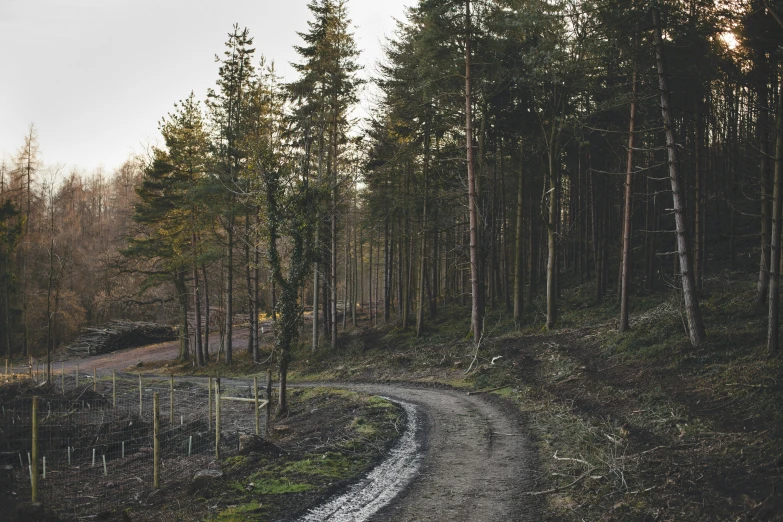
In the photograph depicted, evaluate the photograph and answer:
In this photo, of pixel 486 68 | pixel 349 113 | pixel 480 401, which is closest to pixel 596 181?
pixel 486 68

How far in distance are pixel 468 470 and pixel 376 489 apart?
1909 millimetres

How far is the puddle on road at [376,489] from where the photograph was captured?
27.0 feet

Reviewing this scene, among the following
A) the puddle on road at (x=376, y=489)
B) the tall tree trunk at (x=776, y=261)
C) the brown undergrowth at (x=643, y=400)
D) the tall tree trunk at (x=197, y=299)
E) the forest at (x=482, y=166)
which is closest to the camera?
the brown undergrowth at (x=643, y=400)

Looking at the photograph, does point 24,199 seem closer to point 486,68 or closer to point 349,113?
point 349,113

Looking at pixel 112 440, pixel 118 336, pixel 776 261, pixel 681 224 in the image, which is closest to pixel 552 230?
pixel 681 224

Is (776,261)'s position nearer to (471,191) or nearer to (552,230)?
(471,191)

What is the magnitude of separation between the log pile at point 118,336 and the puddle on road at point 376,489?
4243 centimetres

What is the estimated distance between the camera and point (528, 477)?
9.57 metres

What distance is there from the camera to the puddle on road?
823 cm

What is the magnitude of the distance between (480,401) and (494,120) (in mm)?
14745

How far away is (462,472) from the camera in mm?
10023

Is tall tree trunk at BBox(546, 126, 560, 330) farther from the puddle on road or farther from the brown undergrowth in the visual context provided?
the puddle on road

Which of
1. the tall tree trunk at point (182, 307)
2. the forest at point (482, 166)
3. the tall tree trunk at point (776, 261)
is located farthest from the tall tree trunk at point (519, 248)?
the tall tree trunk at point (182, 307)

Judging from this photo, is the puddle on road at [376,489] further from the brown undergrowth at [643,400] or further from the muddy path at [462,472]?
the brown undergrowth at [643,400]
